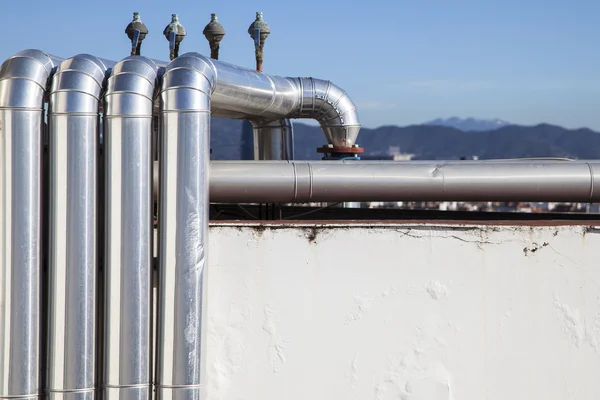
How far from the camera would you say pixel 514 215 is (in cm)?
932

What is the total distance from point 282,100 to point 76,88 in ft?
11.4

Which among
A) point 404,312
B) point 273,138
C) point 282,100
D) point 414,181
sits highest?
point 282,100

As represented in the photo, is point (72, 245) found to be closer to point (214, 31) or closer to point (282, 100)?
point (282, 100)

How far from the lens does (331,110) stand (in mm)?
10789

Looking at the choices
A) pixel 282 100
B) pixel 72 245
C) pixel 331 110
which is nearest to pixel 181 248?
pixel 72 245

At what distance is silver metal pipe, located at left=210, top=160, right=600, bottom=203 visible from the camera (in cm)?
731

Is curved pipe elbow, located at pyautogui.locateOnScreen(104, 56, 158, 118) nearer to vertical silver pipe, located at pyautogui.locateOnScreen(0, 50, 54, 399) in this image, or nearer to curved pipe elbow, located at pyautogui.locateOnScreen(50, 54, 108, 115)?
curved pipe elbow, located at pyautogui.locateOnScreen(50, 54, 108, 115)

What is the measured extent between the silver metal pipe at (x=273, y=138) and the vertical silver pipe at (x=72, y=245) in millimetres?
4824

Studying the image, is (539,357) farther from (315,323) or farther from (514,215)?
(514,215)

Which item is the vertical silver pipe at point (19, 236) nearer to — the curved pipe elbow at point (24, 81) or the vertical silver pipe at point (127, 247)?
the curved pipe elbow at point (24, 81)

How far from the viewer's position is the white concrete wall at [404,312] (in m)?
6.95

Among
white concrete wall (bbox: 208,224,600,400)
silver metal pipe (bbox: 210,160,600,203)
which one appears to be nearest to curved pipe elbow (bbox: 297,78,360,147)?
silver metal pipe (bbox: 210,160,600,203)

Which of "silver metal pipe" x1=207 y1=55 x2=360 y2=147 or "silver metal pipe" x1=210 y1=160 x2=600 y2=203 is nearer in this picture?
"silver metal pipe" x1=210 y1=160 x2=600 y2=203

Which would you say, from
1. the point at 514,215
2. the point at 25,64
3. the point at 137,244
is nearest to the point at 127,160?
the point at 137,244
